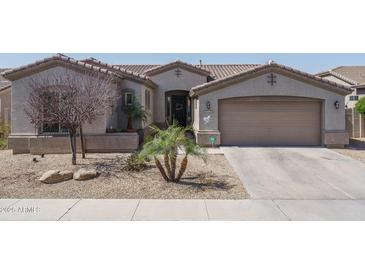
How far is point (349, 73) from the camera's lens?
3128 cm

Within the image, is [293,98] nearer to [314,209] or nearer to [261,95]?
[261,95]

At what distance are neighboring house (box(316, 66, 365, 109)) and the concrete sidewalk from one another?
20.3m

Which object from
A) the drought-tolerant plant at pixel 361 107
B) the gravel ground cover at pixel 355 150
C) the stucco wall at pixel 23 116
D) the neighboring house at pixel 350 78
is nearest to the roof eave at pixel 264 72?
the gravel ground cover at pixel 355 150

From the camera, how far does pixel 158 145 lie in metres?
8.14

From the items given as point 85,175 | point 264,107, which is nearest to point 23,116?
point 85,175

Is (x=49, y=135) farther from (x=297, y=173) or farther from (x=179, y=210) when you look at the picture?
(x=297, y=173)

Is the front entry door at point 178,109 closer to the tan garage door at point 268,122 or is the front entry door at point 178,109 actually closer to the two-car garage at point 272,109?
the two-car garage at point 272,109

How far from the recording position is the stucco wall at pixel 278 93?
14.6 m

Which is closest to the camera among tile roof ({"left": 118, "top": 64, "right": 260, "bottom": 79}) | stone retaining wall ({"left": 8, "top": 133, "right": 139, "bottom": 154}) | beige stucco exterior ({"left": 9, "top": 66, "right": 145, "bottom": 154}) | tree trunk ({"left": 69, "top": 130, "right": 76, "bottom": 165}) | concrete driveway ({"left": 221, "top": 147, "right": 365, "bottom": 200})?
concrete driveway ({"left": 221, "top": 147, "right": 365, "bottom": 200})

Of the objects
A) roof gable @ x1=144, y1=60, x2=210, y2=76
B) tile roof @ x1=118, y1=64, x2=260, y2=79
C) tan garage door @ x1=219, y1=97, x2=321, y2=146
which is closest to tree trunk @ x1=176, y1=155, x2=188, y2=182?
tan garage door @ x1=219, y1=97, x2=321, y2=146

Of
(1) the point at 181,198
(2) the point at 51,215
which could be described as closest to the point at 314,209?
(1) the point at 181,198

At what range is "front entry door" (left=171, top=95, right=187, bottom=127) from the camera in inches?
821

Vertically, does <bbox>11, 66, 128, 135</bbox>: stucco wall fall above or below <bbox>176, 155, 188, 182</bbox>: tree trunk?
above

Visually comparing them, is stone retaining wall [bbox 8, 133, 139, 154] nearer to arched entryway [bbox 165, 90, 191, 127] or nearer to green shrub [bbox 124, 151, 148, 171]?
green shrub [bbox 124, 151, 148, 171]
